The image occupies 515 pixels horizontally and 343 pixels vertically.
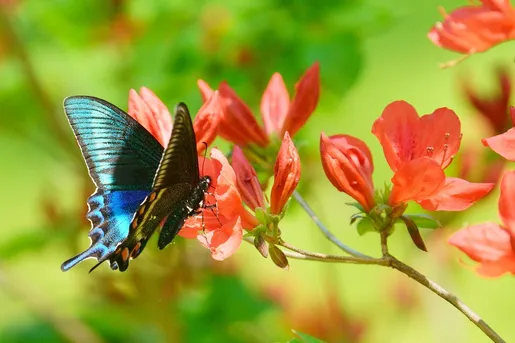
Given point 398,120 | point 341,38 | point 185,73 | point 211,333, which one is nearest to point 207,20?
point 185,73

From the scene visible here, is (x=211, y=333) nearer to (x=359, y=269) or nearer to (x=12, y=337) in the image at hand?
(x=12, y=337)

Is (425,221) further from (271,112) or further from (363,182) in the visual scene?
(271,112)

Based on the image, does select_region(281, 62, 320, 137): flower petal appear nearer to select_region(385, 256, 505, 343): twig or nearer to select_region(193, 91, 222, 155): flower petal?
select_region(193, 91, 222, 155): flower petal

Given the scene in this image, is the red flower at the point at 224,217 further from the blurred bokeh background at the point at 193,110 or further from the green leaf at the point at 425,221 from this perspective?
the blurred bokeh background at the point at 193,110

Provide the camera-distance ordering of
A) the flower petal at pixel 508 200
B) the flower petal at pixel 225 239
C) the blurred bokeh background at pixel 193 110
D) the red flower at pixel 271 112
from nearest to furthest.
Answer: the flower petal at pixel 508 200 < the flower petal at pixel 225 239 < the red flower at pixel 271 112 < the blurred bokeh background at pixel 193 110

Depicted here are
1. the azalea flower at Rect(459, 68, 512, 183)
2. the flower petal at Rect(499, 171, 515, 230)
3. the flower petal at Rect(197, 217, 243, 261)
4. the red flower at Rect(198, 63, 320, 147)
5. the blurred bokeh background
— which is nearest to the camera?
the flower petal at Rect(499, 171, 515, 230)

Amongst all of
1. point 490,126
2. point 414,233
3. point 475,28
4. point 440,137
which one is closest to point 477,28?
point 475,28

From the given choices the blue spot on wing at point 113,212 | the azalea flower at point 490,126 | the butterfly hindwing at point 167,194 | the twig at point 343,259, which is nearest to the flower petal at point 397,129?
the twig at point 343,259

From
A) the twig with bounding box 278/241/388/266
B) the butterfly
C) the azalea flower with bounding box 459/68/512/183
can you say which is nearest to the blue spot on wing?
the butterfly
